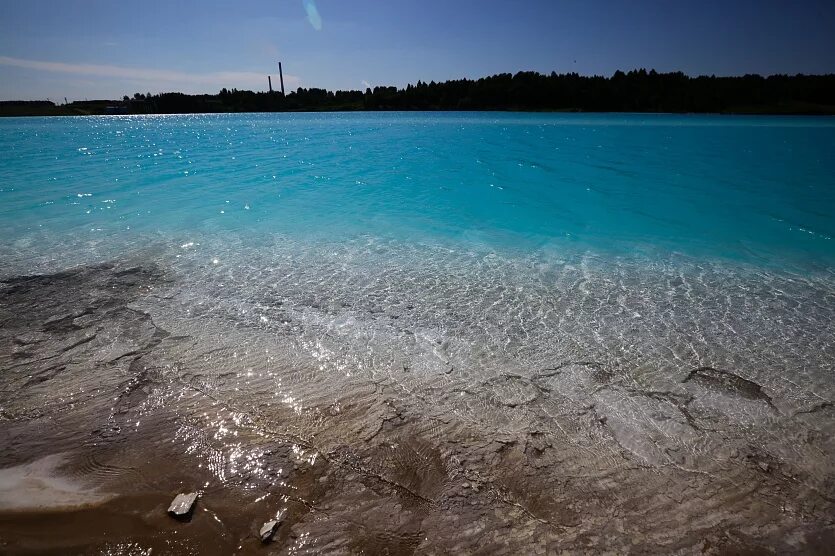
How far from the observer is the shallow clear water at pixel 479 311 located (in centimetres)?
435

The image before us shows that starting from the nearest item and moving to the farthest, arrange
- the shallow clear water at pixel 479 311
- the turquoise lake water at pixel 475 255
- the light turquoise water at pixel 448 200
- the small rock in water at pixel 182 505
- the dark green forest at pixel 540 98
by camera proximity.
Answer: the small rock in water at pixel 182 505
the shallow clear water at pixel 479 311
the turquoise lake water at pixel 475 255
the light turquoise water at pixel 448 200
the dark green forest at pixel 540 98

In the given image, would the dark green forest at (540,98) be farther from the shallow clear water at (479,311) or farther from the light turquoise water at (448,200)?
the shallow clear water at (479,311)

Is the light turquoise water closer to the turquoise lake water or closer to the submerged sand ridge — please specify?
the turquoise lake water

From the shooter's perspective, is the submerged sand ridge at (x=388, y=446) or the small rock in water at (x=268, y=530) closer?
the small rock in water at (x=268, y=530)

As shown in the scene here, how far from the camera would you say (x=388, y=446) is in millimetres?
4004

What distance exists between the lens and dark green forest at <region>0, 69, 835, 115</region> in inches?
4838

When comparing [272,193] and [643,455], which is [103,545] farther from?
[272,193]

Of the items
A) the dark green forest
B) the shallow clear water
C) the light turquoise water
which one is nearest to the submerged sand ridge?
the shallow clear water

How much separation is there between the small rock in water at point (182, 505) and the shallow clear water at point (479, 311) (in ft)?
1.09

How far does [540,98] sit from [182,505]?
6536 inches

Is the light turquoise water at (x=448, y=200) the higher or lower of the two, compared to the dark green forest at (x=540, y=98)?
lower

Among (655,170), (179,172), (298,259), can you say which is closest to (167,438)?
(298,259)

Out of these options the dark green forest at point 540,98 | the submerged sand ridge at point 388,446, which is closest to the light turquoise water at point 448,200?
the submerged sand ridge at point 388,446

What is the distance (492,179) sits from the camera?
2186 centimetres
